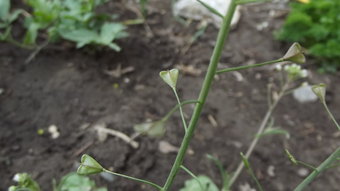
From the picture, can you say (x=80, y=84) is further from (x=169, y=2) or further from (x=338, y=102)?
(x=338, y=102)

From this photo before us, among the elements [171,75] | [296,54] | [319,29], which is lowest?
[319,29]

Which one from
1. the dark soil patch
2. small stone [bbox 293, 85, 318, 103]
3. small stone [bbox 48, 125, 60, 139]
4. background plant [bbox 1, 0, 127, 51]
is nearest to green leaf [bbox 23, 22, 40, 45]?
background plant [bbox 1, 0, 127, 51]

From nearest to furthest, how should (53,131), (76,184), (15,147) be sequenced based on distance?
(76,184) < (15,147) < (53,131)

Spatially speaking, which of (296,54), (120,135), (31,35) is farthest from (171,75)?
(31,35)

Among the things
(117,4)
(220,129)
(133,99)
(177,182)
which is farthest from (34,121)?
(117,4)

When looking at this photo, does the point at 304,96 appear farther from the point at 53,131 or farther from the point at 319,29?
the point at 53,131

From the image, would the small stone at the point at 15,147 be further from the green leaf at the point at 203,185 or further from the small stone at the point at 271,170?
the small stone at the point at 271,170
